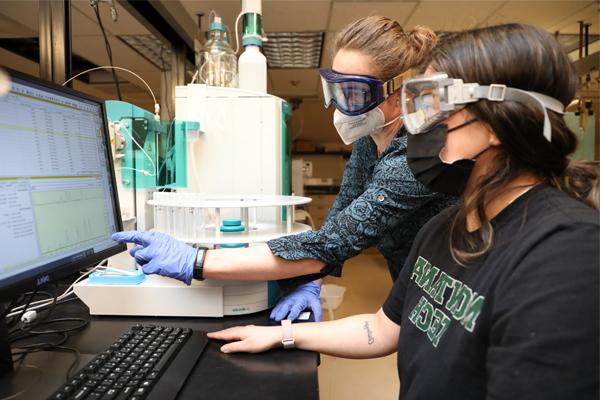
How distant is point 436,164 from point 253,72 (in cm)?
87

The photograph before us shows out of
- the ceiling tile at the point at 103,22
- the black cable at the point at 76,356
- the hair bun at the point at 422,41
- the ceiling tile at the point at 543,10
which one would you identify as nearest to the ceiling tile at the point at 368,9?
the ceiling tile at the point at 543,10

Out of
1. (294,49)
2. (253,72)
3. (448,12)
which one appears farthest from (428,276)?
(294,49)

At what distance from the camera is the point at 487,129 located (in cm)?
62

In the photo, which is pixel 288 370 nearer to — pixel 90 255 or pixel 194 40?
pixel 90 255

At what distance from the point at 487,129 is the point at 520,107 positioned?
0.06m

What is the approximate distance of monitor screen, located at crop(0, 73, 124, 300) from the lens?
25.7 inches

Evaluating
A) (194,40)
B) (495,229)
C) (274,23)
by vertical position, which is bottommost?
(495,229)

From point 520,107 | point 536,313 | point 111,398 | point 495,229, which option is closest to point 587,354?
point 536,313

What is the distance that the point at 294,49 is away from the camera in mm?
3873

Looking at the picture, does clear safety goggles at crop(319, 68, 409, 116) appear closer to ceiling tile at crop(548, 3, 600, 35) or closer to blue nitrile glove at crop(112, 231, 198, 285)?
blue nitrile glove at crop(112, 231, 198, 285)

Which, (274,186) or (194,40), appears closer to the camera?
(274,186)

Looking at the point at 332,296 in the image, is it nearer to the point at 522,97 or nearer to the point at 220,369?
the point at 220,369

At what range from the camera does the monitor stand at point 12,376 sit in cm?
63

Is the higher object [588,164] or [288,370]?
[588,164]
